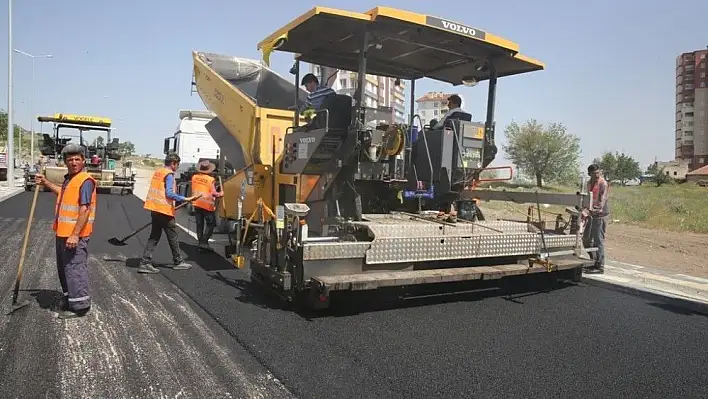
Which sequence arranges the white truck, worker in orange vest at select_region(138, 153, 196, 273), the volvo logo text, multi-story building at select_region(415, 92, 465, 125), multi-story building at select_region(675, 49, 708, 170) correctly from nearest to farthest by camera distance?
the volvo logo text, worker in orange vest at select_region(138, 153, 196, 273), multi-story building at select_region(415, 92, 465, 125), the white truck, multi-story building at select_region(675, 49, 708, 170)

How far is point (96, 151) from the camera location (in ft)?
69.3

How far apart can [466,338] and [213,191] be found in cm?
488

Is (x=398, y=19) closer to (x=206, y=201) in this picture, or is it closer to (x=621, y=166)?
(x=206, y=201)

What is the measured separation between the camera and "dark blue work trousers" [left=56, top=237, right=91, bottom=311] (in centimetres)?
454

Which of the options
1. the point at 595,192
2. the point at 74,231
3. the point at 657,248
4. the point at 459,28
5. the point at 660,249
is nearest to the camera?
the point at 74,231

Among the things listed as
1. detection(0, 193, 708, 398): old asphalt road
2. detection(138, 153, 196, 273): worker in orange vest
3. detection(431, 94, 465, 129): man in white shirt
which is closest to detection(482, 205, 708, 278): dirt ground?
detection(431, 94, 465, 129): man in white shirt

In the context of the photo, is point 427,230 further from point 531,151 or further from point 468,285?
point 531,151

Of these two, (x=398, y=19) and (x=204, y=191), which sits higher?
(x=398, y=19)

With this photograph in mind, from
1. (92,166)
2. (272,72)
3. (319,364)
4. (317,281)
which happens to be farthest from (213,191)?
(92,166)

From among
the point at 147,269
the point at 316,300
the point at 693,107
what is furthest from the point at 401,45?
the point at 693,107

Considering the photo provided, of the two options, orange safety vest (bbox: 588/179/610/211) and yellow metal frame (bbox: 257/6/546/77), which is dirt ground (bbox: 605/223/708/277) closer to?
orange safety vest (bbox: 588/179/610/211)

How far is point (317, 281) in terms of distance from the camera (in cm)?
445

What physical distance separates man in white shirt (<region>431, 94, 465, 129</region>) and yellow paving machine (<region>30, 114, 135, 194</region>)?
53.7 feet

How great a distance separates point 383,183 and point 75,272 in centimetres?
303
